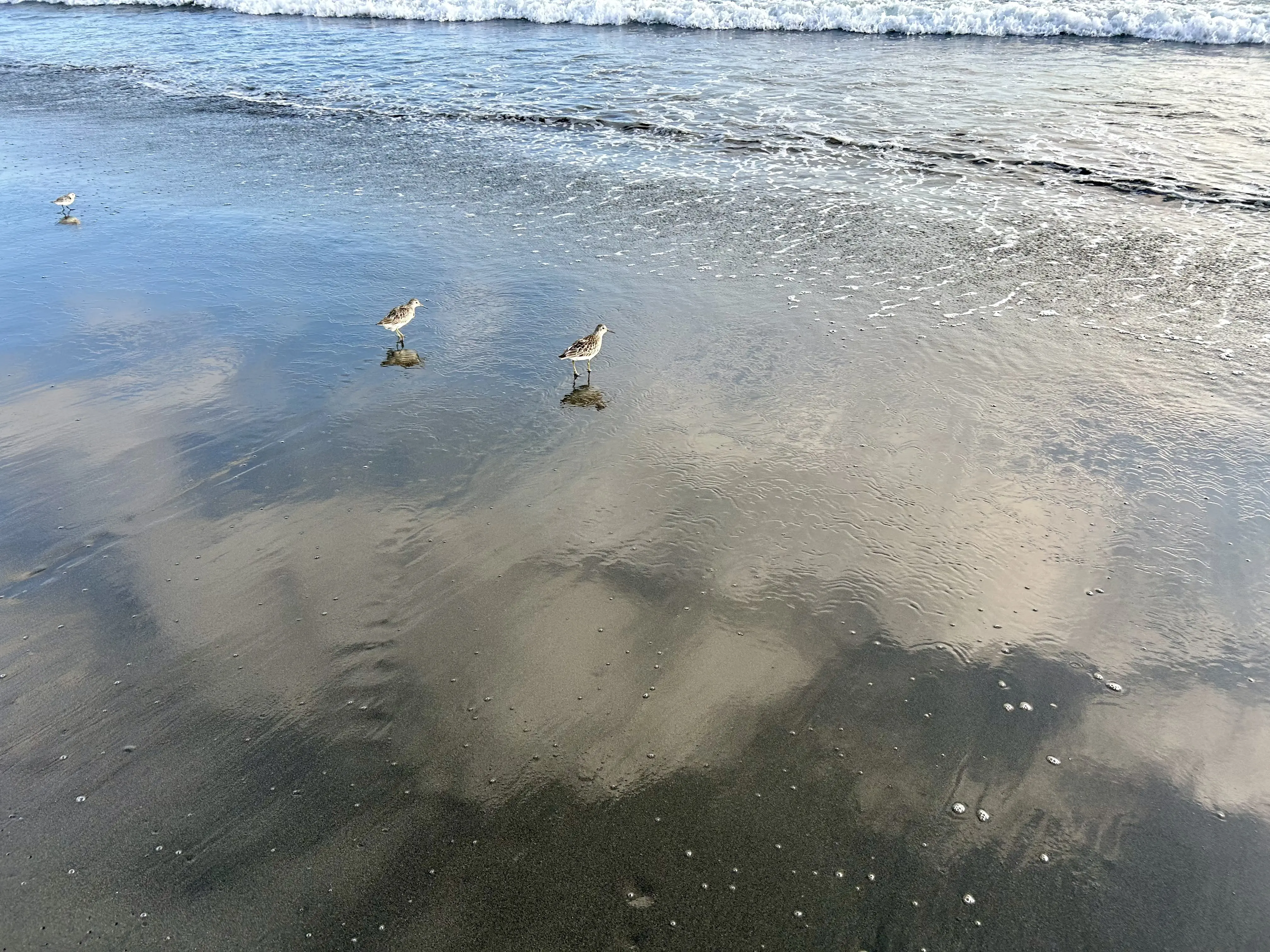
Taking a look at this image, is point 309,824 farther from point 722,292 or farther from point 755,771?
point 722,292

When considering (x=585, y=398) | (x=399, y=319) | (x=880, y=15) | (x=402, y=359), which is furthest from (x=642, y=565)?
(x=880, y=15)

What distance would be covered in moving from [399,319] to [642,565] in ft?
13.5

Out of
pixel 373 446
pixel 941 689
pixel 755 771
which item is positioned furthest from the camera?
pixel 373 446

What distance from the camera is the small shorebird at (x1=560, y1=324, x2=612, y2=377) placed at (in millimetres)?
7367

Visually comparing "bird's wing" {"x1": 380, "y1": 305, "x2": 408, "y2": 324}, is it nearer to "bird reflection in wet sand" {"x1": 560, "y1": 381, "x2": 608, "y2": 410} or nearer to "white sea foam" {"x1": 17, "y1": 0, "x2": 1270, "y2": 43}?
"bird reflection in wet sand" {"x1": 560, "y1": 381, "x2": 608, "y2": 410}

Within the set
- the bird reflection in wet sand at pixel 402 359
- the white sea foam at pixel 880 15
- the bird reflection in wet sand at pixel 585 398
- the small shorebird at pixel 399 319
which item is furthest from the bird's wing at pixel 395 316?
the white sea foam at pixel 880 15

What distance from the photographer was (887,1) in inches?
991

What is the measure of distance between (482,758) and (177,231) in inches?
379

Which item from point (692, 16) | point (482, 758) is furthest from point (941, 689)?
point (692, 16)

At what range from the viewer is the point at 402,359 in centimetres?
793

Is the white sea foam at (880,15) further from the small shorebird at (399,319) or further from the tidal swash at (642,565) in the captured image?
the small shorebird at (399,319)

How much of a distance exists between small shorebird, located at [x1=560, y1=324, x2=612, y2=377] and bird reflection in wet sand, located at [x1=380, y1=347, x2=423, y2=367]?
142cm

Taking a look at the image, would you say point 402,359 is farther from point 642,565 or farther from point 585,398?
point 642,565

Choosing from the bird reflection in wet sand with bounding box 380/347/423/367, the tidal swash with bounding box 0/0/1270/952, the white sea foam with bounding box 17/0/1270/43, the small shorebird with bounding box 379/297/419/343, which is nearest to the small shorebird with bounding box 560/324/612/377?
the tidal swash with bounding box 0/0/1270/952
